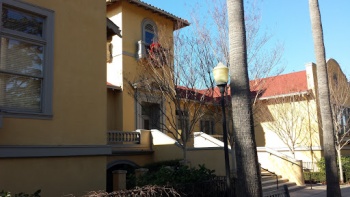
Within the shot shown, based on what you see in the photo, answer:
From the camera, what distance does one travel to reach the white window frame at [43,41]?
709cm

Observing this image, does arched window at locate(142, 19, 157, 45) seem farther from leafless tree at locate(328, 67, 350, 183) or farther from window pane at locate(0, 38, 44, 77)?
leafless tree at locate(328, 67, 350, 183)

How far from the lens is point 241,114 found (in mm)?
6062

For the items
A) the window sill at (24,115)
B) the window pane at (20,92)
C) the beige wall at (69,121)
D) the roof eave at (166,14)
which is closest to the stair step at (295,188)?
the roof eave at (166,14)

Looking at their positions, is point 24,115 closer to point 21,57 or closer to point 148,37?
point 21,57

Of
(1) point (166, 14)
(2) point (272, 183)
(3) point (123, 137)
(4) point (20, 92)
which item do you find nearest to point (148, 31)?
(1) point (166, 14)

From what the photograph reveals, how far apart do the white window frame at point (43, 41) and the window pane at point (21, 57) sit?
0.10 meters

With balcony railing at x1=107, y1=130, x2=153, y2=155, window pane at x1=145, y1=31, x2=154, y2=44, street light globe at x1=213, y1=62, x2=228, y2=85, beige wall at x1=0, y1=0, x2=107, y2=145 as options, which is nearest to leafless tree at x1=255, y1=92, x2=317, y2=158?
window pane at x1=145, y1=31, x2=154, y2=44

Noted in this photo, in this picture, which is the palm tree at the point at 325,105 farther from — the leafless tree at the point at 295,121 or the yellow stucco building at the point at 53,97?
the leafless tree at the point at 295,121

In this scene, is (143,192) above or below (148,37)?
below

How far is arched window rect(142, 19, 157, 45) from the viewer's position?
20.1m

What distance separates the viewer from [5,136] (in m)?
6.70

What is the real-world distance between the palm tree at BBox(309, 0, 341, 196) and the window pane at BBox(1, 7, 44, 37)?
8.15 metres

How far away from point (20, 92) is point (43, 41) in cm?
127

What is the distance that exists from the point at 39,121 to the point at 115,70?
11830 millimetres
